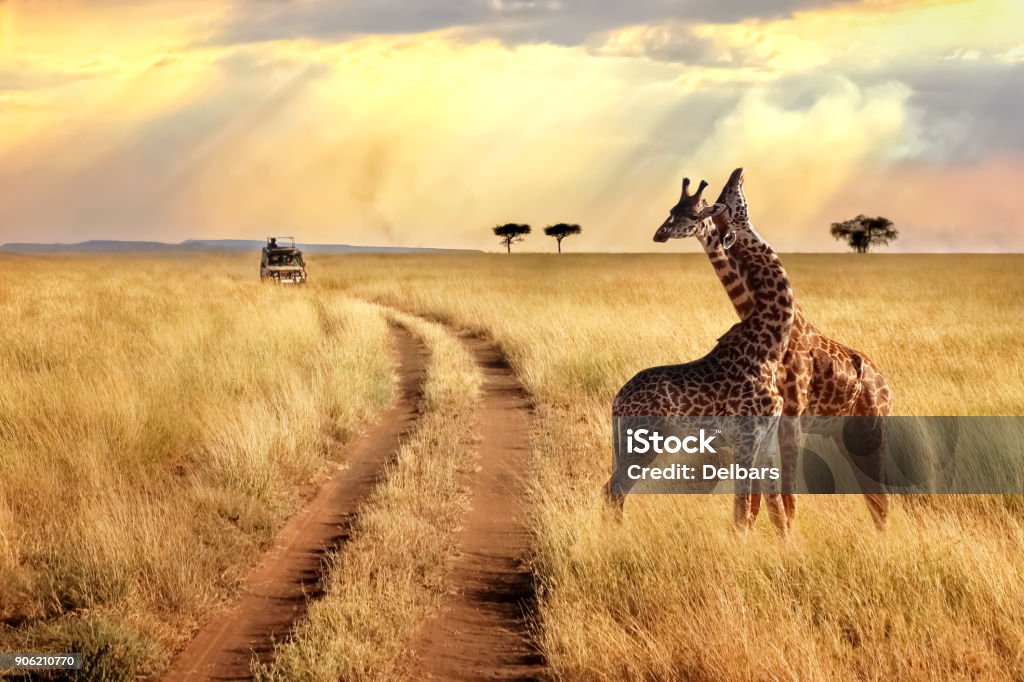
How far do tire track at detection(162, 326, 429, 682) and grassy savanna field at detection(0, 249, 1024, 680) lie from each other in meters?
0.18

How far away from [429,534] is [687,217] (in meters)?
3.42

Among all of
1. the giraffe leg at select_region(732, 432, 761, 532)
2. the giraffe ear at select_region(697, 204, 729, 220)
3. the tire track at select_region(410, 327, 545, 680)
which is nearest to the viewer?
the tire track at select_region(410, 327, 545, 680)

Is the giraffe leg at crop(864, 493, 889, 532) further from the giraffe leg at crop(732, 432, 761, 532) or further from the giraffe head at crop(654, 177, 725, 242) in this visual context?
the giraffe head at crop(654, 177, 725, 242)

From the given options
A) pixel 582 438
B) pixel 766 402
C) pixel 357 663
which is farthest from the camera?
pixel 582 438

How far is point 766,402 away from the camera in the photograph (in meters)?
5.41

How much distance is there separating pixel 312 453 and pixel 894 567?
6.18 m

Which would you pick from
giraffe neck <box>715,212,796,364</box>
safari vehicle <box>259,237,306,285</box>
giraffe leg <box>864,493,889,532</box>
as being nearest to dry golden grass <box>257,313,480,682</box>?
giraffe neck <box>715,212,796,364</box>

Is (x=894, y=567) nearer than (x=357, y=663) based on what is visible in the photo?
No

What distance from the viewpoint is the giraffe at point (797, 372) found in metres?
5.48

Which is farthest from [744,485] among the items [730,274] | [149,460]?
[149,460]

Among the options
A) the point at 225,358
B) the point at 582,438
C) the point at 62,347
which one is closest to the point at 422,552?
the point at 582,438

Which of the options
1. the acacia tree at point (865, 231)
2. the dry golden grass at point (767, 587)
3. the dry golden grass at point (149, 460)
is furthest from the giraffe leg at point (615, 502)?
the acacia tree at point (865, 231)

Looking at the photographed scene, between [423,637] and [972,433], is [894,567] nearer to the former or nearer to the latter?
[423,637]

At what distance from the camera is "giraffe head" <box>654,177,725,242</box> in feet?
17.4
